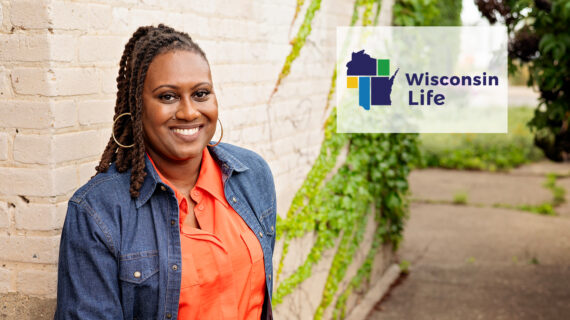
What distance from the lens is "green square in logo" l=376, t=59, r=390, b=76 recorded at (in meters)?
5.32

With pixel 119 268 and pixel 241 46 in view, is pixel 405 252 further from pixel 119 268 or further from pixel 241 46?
pixel 119 268

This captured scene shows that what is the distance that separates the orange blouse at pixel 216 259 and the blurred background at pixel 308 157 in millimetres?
467

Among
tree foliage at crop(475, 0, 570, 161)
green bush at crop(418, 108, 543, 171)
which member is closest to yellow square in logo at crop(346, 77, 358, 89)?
tree foliage at crop(475, 0, 570, 161)

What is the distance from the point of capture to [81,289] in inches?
72.9

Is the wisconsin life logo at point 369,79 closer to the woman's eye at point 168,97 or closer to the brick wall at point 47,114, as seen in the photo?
the brick wall at point 47,114

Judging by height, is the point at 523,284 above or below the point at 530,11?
below

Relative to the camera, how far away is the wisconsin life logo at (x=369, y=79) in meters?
4.90

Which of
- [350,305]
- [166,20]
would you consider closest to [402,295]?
[350,305]

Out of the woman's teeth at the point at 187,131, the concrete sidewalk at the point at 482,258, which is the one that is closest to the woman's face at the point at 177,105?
the woman's teeth at the point at 187,131

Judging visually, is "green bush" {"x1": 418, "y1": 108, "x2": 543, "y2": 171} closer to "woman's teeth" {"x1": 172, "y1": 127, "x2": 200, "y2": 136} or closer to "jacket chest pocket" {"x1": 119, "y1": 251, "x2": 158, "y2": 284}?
"woman's teeth" {"x1": 172, "y1": 127, "x2": 200, "y2": 136}

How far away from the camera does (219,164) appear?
234 centimetres

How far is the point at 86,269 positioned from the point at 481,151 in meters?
10.9

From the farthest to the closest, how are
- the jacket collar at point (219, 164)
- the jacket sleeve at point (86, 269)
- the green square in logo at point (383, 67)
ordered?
the green square in logo at point (383, 67) < the jacket collar at point (219, 164) < the jacket sleeve at point (86, 269)

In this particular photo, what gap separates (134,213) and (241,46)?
166 centimetres
